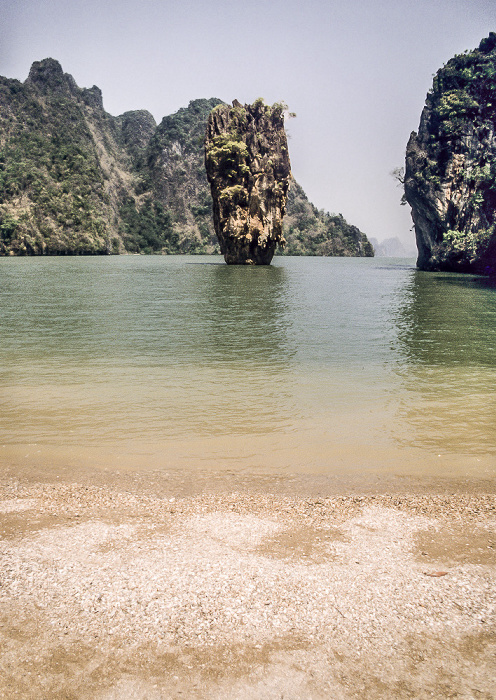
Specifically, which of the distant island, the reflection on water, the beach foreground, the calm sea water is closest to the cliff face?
the reflection on water

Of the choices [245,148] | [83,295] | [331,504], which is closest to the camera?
[331,504]

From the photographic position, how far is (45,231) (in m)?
92.8

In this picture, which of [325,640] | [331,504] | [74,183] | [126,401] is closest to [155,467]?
[331,504]

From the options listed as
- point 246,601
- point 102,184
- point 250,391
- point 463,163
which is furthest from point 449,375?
point 102,184

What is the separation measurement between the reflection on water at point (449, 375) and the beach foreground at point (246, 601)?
214 cm

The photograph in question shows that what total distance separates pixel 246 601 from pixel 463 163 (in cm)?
5103

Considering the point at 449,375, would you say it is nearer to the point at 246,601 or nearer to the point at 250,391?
the point at 250,391

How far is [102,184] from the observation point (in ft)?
389

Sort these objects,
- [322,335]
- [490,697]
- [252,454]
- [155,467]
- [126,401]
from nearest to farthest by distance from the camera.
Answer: [490,697] < [155,467] < [252,454] < [126,401] < [322,335]

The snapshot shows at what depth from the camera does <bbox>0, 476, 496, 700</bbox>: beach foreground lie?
8.73 feet

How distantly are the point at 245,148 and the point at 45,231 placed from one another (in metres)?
57.6

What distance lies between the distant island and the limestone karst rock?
168 feet

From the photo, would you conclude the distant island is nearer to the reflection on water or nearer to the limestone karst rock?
the limestone karst rock

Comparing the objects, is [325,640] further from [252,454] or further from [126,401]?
[126,401]
